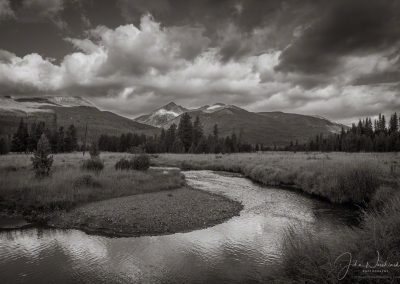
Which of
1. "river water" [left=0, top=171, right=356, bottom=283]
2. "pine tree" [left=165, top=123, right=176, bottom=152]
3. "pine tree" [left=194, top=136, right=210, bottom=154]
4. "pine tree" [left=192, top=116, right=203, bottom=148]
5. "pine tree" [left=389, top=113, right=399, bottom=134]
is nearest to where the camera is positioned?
"river water" [left=0, top=171, right=356, bottom=283]

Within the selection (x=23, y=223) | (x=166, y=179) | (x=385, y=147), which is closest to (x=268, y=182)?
(x=166, y=179)

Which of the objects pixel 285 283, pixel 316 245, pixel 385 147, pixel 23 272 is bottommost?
pixel 23 272

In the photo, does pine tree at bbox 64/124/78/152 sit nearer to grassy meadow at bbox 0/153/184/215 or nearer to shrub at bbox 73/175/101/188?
grassy meadow at bbox 0/153/184/215

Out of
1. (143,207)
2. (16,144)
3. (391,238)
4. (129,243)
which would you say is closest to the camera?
(391,238)

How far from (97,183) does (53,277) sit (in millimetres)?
12741

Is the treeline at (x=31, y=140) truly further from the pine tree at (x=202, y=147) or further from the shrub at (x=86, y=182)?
the shrub at (x=86, y=182)

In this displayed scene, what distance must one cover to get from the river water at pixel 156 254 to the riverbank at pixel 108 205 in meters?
1.07

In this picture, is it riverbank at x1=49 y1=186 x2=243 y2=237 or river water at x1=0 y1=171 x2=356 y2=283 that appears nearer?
river water at x1=0 y1=171 x2=356 y2=283

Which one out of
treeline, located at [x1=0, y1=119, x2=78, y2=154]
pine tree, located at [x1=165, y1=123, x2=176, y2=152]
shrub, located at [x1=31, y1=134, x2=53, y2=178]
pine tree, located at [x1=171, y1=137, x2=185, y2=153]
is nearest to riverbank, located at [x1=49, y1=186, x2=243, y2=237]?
shrub, located at [x1=31, y1=134, x2=53, y2=178]

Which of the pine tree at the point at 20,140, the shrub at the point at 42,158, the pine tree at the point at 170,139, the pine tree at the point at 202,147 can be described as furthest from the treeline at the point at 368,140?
the pine tree at the point at 20,140

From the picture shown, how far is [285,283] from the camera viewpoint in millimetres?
6684

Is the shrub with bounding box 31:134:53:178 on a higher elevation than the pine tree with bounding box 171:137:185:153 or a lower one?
lower

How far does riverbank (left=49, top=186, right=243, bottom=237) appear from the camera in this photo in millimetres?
13164

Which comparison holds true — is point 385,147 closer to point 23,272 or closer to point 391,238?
point 391,238
